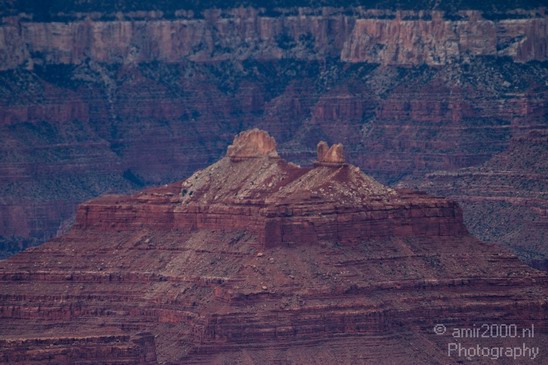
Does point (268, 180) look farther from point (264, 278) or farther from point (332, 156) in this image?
point (264, 278)

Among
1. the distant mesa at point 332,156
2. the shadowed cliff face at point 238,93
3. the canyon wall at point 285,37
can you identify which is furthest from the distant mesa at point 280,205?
the canyon wall at point 285,37

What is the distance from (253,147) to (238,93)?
54075mm

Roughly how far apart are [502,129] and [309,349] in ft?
170

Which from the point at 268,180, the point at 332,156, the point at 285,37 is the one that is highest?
the point at 332,156

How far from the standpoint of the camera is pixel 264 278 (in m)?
136

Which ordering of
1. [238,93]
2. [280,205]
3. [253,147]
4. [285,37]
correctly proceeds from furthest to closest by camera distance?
[285,37], [238,93], [253,147], [280,205]

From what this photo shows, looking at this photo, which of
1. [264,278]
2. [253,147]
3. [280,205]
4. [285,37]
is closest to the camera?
[264,278]

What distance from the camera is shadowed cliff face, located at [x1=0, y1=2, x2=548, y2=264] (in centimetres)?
18512

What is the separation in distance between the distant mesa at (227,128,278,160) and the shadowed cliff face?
30.4 m

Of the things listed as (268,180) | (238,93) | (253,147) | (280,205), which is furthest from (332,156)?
(238,93)

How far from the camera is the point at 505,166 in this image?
173875 millimetres

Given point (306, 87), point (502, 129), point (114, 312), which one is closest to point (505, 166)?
point (502, 129)

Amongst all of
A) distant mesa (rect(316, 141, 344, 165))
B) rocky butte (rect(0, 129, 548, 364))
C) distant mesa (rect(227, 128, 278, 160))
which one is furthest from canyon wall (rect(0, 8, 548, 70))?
distant mesa (rect(316, 141, 344, 165))

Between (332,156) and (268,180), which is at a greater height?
(332,156)
